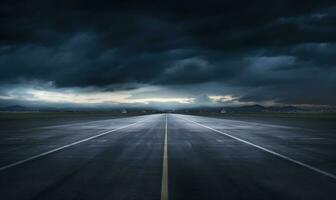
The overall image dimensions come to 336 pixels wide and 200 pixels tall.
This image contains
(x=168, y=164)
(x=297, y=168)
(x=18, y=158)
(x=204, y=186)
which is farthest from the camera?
(x=18, y=158)

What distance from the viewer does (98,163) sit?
10969 millimetres

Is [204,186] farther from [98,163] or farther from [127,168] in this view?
[98,163]

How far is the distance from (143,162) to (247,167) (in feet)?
11.4

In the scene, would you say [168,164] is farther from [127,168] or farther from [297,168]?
[297,168]

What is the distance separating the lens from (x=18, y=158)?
39.8 ft

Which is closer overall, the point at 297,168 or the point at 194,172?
the point at 194,172

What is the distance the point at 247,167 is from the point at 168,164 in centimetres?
255

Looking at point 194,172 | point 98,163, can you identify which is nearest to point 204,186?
point 194,172

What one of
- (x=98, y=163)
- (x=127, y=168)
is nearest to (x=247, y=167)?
(x=127, y=168)

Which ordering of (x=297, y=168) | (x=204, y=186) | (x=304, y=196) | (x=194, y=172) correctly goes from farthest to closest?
(x=297, y=168) < (x=194, y=172) < (x=204, y=186) < (x=304, y=196)

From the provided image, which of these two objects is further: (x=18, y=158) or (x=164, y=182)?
(x=18, y=158)

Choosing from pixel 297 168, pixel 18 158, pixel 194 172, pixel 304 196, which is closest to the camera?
pixel 304 196

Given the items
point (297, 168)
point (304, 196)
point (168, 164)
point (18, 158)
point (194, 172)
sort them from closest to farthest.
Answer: point (304, 196), point (194, 172), point (297, 168), point (168, 164), point (18, 158)

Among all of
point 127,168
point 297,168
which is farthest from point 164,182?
point 297,168
